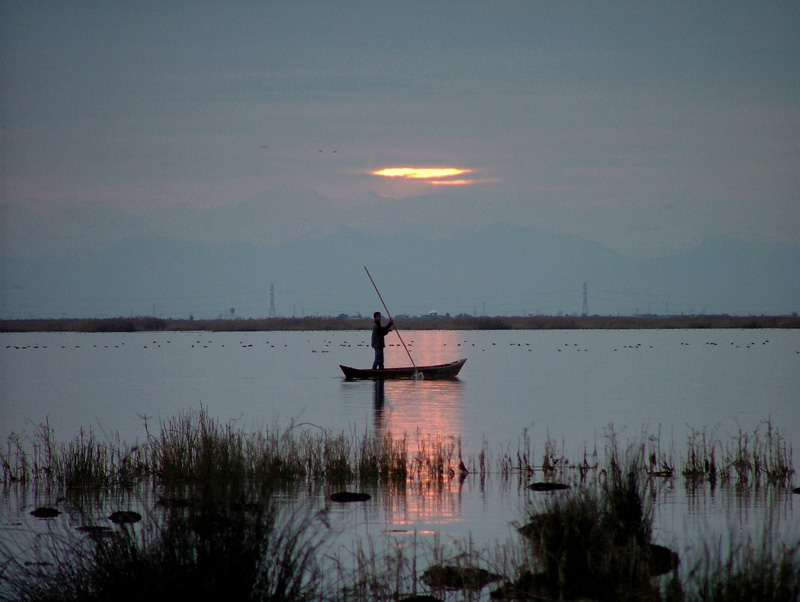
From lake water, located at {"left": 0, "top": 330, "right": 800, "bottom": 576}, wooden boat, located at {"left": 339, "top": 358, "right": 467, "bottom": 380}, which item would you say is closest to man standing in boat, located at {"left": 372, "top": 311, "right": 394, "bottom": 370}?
wooden boat, located at {"left": 339, "top": 358, "right": 467, "bottom": 380}

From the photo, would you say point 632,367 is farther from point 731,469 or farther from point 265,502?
point 265,502

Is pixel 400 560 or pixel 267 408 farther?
pixel 267 408

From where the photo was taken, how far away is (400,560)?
813cm

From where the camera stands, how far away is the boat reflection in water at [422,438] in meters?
11.6

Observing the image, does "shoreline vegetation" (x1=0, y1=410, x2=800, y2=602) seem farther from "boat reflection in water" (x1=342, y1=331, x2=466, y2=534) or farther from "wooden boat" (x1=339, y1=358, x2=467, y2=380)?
"wooden boat" (x1=339, y1=358, x2=467, y2=380)

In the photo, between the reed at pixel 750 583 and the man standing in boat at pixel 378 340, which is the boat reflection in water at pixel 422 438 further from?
the reed at pixel 750 583

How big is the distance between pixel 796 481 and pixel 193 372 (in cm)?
3365

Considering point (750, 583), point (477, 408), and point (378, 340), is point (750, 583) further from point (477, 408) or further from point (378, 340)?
point (378, 340)

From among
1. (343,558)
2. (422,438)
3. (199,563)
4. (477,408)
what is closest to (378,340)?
(477,408)

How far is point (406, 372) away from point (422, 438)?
1455 centimetres

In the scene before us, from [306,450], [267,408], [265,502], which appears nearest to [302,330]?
[267,408]

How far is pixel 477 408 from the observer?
82.9ft

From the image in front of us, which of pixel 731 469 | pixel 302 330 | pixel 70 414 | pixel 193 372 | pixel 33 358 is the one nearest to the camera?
pixel 731 469

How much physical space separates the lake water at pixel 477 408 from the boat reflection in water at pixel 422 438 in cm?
5
